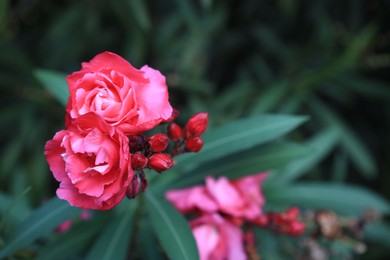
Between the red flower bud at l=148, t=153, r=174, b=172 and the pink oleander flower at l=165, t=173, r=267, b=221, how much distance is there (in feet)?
0.89

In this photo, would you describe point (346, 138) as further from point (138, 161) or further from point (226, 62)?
point (138, 161)

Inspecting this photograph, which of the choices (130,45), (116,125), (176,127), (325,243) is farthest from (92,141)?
(130,45)

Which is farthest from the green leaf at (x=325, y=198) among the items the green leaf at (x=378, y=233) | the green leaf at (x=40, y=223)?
the green leaf at (x=40, y=223)

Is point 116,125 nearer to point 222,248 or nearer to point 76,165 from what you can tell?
point 76,165

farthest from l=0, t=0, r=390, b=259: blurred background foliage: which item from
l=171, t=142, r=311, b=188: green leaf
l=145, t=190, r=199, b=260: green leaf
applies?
l=145, t=190, r=199, b=260: green leaf

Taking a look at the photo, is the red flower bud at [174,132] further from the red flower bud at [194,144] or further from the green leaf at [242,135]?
the green leaf at [242,135]

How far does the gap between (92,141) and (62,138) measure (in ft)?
0.22

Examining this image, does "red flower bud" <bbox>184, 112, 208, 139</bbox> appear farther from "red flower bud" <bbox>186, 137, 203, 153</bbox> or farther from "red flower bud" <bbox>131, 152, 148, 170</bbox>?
"red flower bud" <bbox>131, 152, 148, 170</bbox>

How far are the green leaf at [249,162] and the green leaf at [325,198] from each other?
22cm

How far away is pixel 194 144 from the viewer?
980 mm

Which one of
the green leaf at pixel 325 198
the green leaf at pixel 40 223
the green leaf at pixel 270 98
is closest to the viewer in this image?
the green leaf at pixel 40 223

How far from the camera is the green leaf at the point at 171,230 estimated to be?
964mm

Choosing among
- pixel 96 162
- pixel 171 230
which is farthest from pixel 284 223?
pixel 96 162

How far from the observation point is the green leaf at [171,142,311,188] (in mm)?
1268
